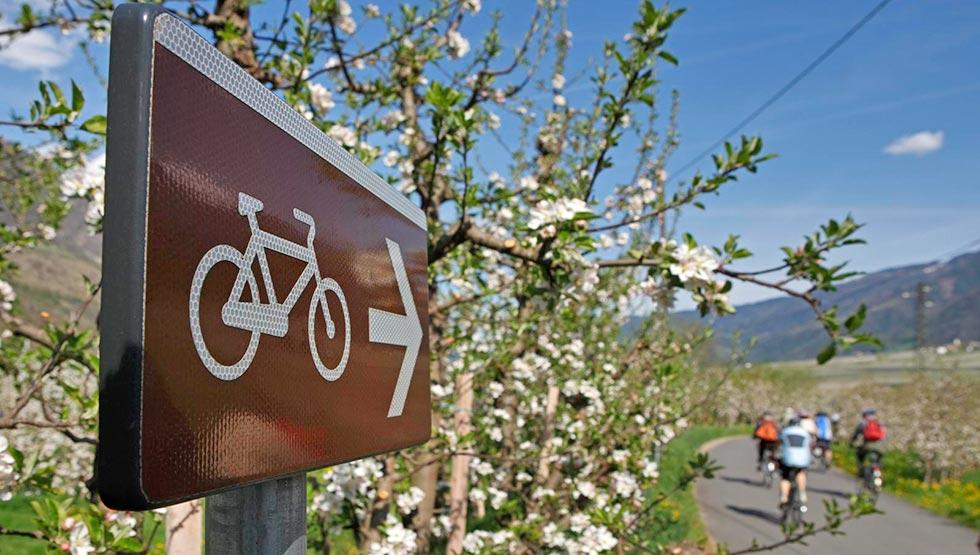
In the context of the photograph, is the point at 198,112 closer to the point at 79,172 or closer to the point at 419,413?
the point at 419,413

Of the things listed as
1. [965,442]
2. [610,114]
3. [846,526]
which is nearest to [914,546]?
[846,526]

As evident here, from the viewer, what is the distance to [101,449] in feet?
1.63

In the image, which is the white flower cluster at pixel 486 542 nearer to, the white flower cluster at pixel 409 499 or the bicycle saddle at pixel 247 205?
the white flower cluster at pixel 409 499

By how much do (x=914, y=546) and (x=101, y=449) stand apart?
34.0ft

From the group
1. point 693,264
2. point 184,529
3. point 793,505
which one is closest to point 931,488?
point 793,505

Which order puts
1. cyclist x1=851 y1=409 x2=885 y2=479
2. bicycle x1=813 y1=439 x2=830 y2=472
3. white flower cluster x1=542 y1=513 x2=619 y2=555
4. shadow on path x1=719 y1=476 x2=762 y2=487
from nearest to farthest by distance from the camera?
white flower cluster x1=542 y1=513 x2=619 y2=555 → cyclist x1=851 y1=409 x2=885 y2=479 → shadow on path x1=719 y1=476 x2=762 y2=487 → bicycle x1=813 y1=439 x2=830 y2=472

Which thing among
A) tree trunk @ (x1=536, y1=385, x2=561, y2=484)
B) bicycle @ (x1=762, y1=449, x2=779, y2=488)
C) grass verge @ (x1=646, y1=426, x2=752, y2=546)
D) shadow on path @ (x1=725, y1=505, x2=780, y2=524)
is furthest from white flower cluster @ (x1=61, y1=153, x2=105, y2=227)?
bicycle @ (x1=762, y1=449, x2=779, y2=488)

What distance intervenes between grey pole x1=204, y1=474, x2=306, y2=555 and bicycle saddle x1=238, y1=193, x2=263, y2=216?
0.28 meters

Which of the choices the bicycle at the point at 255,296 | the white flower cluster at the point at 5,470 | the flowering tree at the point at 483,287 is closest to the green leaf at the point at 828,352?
the flowering tree at the point at 483,287

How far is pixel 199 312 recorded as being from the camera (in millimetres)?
571

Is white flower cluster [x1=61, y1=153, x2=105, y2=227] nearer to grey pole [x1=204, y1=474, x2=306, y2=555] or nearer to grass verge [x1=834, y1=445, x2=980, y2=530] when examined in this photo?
grey pole [x1=204, y1=474, x2=306, y2=555]

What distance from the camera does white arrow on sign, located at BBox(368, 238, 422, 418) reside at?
98cm

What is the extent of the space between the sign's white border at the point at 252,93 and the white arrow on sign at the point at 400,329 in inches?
4.4

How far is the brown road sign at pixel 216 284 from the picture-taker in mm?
503
